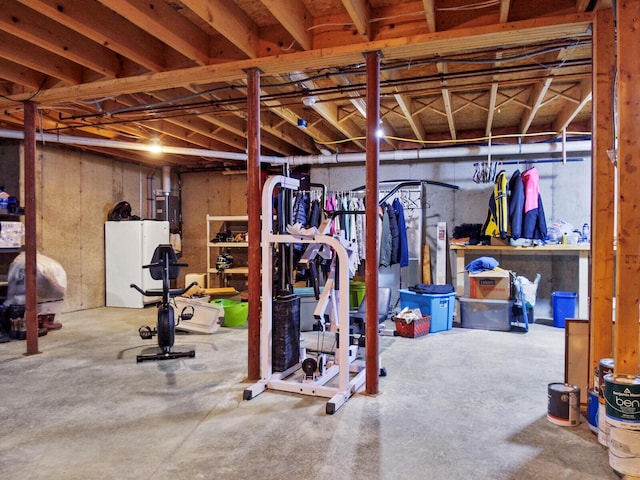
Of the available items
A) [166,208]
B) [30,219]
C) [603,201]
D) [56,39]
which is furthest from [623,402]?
[166,208]

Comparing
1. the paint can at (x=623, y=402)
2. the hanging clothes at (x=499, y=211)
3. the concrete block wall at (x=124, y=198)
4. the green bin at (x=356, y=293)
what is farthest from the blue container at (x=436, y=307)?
the paint can at (x=623, y=402)

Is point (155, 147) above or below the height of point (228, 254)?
above

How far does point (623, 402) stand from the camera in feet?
7.03

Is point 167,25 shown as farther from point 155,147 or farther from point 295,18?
point 155,147

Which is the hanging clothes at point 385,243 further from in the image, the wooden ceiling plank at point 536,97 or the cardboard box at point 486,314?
the wooden ceiling plank at point 536,97

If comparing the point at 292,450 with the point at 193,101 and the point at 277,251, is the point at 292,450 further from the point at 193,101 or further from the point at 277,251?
the point at 193,101

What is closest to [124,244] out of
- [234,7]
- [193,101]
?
[193,101]

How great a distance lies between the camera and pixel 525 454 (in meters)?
2.36

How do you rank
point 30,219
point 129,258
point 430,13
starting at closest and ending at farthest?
point 430,13, point 30,219, point 129,258

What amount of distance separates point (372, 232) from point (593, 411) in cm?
174

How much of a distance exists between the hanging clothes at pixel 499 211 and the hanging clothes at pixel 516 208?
0.20 ft

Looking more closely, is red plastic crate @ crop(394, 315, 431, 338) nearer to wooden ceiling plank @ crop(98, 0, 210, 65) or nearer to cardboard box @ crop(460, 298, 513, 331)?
cardboard box @ crop(460, 298, 513, 331)

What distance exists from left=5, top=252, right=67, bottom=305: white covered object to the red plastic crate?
424 centimetres

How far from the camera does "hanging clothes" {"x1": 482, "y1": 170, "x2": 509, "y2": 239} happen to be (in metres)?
5.76
